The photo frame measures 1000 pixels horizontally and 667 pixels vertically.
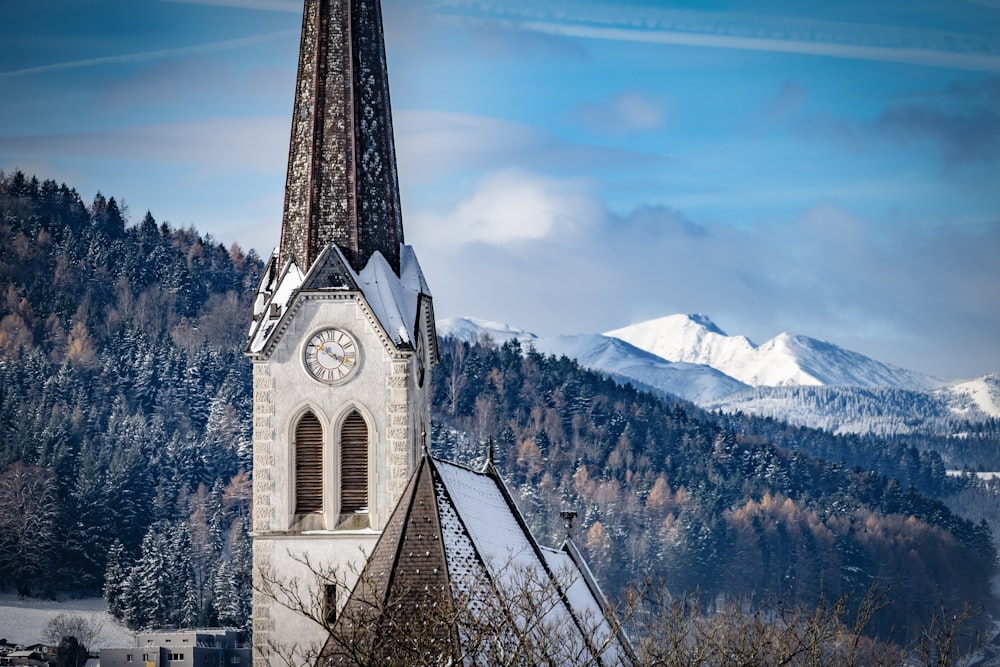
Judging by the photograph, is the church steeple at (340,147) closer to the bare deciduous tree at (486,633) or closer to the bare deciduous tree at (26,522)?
the bare deciduous tree at (486,633)

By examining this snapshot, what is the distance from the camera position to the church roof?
41.6m

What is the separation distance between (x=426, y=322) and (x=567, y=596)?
8.42 m

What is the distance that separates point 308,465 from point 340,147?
27.0 ft

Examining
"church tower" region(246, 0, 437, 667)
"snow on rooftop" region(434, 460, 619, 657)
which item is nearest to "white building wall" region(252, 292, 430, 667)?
"church tower" region(246, 0, 437, 667)

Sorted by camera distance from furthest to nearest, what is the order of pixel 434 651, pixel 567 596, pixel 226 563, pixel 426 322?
pixel 226 563 → pixel 426 322 → pixel 567 596 → pixel 434 651

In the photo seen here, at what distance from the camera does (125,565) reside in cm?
17412

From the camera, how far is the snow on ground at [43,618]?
15700cm

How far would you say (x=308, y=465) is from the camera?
52312 millimetres

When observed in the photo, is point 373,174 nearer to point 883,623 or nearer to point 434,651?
point 434,651

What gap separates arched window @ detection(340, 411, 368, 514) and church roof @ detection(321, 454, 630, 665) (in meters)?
3.04

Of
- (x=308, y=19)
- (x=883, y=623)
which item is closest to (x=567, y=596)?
(x=308, y=19)

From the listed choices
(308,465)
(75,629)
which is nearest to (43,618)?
(75,629)

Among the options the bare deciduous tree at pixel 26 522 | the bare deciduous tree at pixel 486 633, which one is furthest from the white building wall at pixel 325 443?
the bare deciduous tree at pixel 26 522

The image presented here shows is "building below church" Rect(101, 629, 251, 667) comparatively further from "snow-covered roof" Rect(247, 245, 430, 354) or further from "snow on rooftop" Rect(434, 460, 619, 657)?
"snow-covered roof" Rect(247, 245, 430, 354)
